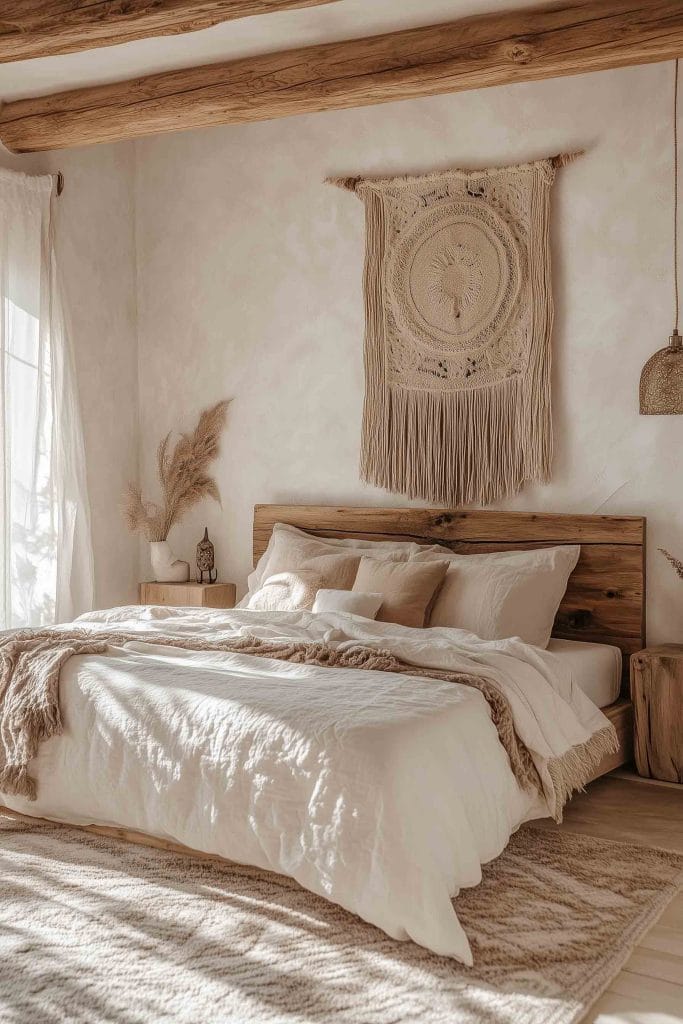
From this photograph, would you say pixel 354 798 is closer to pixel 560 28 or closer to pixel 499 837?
pixel 499 837

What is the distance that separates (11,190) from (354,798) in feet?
11.6

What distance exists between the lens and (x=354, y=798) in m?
2.62

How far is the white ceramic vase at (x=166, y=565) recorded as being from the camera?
5.47 m

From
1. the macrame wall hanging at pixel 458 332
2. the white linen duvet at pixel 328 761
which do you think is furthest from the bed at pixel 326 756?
the macrame wall hanging at pixel 458 332

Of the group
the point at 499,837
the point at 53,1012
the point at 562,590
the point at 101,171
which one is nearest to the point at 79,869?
the point at 53,1012

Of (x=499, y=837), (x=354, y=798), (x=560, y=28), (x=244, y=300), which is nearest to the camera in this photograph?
(x=354, y=798)

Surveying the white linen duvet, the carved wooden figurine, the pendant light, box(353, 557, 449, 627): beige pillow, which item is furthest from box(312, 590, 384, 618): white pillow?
the carved wooden figurine

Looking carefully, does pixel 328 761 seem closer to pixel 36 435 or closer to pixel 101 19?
pixel 101 19

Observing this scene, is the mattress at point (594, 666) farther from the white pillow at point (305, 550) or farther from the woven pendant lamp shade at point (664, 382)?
the woven pendant lamp shade at point (664, 382)

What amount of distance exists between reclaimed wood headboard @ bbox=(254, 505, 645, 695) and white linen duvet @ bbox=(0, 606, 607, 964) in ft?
2.30

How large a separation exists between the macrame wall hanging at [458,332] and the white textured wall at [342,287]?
0.09 metres

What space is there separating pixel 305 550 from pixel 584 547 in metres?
1.21

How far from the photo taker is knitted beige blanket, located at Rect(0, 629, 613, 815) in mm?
3128

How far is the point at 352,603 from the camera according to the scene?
412 centimetres
